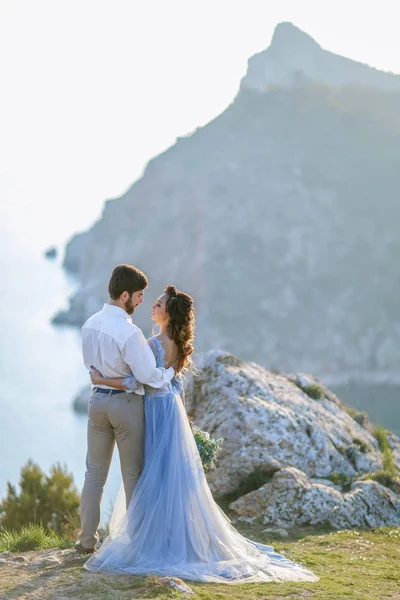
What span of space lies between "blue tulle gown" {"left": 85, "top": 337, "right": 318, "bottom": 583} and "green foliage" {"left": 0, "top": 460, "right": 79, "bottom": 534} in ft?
23.4

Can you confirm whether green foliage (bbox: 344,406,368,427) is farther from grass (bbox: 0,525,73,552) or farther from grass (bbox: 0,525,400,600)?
grass (bbox: 0,525,73,552)

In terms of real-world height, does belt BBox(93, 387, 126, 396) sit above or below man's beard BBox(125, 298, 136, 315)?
below

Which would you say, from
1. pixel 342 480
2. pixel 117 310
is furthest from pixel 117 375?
pixel 342 480

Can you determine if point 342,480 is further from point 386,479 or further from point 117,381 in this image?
point 117,381

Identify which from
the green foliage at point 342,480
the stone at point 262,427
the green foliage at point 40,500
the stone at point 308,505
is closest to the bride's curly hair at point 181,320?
the stone at point 308,505

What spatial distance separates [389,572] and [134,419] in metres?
2.80

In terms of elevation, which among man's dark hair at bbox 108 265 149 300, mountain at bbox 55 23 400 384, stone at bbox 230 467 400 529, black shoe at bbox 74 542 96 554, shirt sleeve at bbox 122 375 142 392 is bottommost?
black shoe at bbox 74 542 96 554

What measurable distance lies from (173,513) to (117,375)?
1179 millimetres

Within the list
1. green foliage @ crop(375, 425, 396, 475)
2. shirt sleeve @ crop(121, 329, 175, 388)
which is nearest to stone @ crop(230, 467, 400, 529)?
green foliage @ crop(375, 425, 396, 475)

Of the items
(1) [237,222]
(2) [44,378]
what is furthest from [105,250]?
(2) [44,378]

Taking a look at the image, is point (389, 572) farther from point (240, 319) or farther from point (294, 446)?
point (240, 319)

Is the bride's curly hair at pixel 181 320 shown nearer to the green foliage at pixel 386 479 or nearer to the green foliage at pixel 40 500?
the green foliage at pixel 386 479

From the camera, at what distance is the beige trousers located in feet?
19.2

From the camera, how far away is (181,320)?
20.3ft
